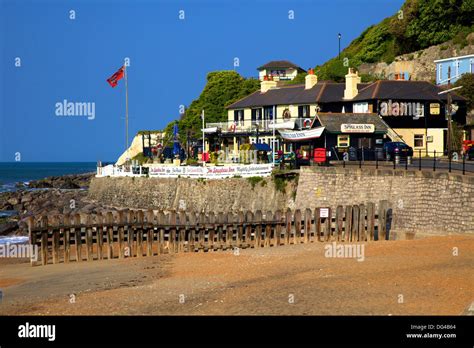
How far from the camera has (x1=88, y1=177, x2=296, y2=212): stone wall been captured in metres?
44.8

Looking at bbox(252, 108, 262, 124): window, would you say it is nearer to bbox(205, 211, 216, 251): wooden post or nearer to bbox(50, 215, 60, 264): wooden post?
bbox(205, 211, 216, 251): wooden post

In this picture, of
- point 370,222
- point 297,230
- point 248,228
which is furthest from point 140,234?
point 370,222

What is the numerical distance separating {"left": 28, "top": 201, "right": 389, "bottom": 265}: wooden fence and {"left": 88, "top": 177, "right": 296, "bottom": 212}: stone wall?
1407 centimetres

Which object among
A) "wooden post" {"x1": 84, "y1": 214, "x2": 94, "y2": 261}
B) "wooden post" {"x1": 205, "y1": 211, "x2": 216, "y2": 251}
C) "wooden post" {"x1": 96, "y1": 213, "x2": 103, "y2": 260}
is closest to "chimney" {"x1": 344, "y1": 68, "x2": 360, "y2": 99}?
"wooden post" {"x1": 205, "y1": 211, "x2": 216, "y2": 251}

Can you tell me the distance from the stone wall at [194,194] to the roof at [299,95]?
16.5m

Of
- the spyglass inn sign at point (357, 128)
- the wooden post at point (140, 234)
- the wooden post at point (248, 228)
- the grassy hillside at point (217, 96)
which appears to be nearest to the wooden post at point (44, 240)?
the wooden post at point (140, 234)

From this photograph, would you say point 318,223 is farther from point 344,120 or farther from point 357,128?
point 344,120

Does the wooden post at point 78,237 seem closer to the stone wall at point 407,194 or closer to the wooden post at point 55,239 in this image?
the wooden post at point 55,239

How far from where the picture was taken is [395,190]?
3184 centimetres

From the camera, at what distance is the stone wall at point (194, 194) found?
4481 centimetres

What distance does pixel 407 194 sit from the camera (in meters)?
30.7

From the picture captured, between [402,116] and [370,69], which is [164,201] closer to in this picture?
[402,116]

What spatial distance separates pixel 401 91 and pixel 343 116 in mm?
11108

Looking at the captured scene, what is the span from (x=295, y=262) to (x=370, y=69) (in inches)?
2812
